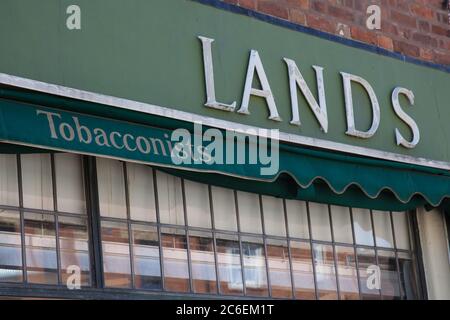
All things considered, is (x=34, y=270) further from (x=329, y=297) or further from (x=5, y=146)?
(x=329, y=297)

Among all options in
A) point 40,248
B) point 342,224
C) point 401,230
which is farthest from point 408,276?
point 40,248

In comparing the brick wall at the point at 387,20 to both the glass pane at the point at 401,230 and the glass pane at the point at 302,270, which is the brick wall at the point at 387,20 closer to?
the glass pane at the point at 401,230

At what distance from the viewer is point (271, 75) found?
20.9 feet

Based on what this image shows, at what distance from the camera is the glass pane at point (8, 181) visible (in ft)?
17.6

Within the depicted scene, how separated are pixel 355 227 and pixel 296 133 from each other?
0.94m

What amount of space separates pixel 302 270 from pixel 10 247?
1989 millimetres

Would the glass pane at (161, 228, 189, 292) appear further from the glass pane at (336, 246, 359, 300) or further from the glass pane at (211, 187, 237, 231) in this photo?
the glass pane at (336, 246, 359, 300)

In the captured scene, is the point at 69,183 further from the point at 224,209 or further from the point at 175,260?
the point at 224,209

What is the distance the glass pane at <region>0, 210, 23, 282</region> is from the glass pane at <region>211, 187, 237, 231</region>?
4.29 feet

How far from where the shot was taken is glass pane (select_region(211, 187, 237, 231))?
20.5 ft

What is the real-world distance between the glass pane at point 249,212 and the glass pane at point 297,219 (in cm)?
24

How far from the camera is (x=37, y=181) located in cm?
551

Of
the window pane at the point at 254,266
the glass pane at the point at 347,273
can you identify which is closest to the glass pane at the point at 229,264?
the window pane at the point at 254,266

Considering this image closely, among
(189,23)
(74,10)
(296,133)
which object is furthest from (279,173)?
(74,10)
